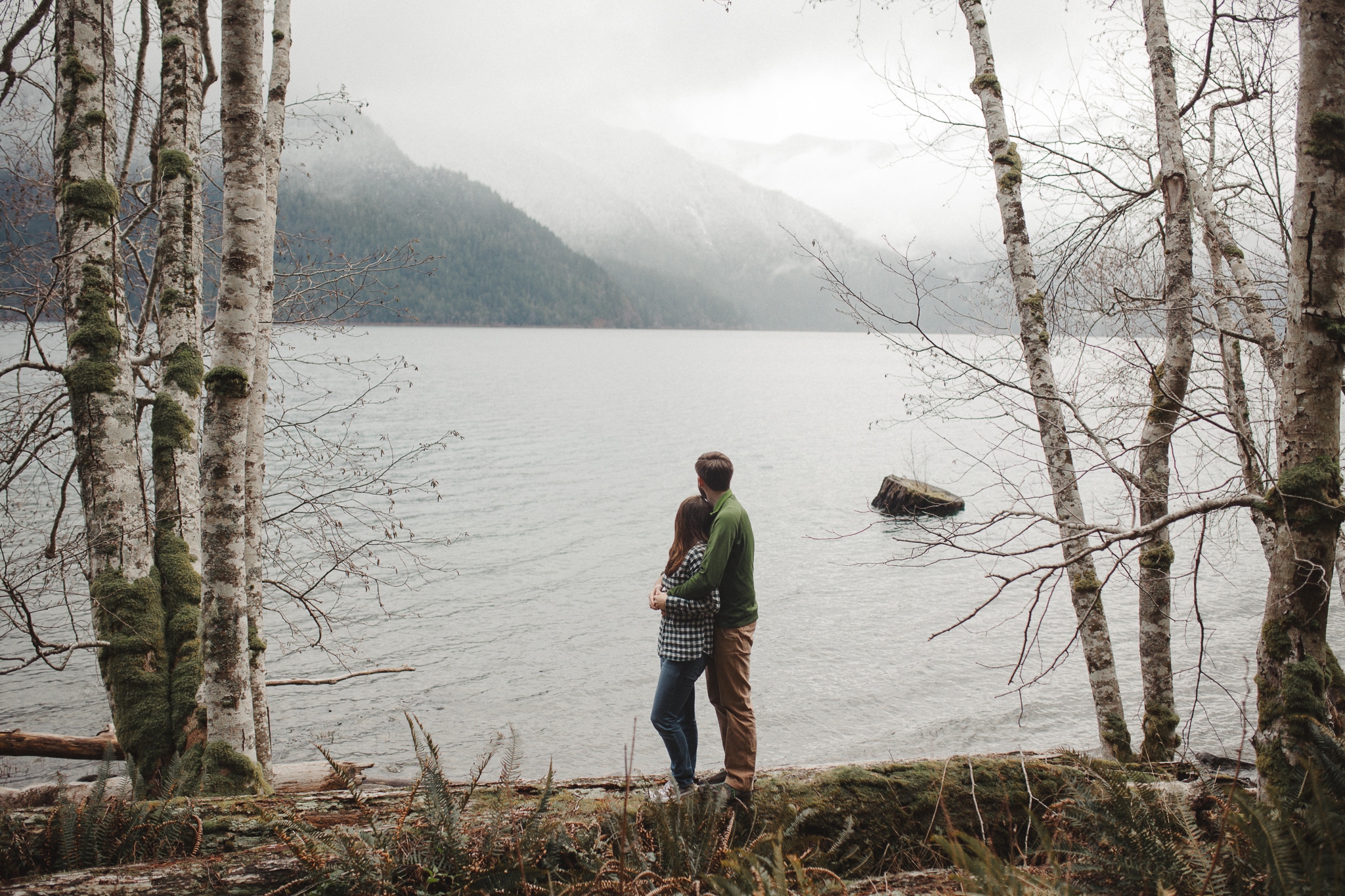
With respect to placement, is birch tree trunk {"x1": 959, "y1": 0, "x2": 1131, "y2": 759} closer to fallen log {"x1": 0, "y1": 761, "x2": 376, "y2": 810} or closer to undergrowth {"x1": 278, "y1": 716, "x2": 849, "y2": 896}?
undergrowth {"x1": 278, "y1": 716, "x2": 849, "y2": 896}

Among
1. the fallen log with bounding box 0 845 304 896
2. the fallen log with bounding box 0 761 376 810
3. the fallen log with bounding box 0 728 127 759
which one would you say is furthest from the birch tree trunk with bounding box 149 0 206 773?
the fallen log with bounding box 0 845 304 896

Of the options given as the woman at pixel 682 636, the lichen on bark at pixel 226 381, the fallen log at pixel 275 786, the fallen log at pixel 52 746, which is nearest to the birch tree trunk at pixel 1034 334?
the woman at pixel 682 636

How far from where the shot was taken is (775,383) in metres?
87.9

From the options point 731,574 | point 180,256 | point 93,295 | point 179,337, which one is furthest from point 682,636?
point 180,256

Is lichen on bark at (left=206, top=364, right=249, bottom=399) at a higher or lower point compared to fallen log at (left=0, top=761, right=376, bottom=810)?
higher

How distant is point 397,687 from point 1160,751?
1067 cm

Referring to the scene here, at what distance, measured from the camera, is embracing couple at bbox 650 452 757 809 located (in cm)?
423

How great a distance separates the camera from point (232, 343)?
4246mm

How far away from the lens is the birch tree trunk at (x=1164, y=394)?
532 cm

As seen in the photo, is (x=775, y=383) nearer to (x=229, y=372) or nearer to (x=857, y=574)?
(x=857, y=574)

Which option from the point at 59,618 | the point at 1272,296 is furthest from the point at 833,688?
the point at 59,618

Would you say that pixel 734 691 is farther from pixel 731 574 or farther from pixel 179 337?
pixel 179 337

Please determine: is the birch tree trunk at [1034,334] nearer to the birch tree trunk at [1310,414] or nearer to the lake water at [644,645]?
the lake water at [644,645]

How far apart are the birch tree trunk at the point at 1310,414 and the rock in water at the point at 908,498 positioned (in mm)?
20950
